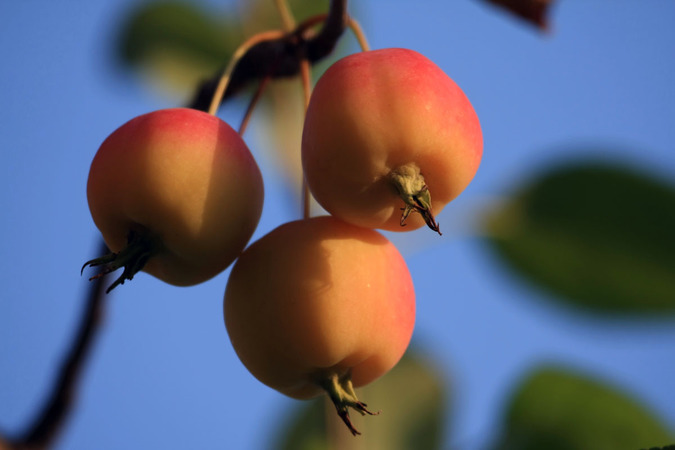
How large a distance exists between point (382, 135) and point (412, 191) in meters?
0.07

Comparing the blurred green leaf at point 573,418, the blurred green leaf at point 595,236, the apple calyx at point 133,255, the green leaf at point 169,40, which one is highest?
the apple calyx at point 133,255

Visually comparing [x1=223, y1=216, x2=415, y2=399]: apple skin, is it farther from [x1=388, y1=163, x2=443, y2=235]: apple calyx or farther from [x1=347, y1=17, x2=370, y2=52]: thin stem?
[x1=347, y1=17, x2=370, y2=52]: thin stem

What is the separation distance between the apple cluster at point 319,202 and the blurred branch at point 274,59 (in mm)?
287

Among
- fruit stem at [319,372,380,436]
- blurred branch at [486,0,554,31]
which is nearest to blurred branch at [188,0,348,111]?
blurred branch at [486,0,554,31]

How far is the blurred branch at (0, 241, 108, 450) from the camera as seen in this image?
97 centimetres

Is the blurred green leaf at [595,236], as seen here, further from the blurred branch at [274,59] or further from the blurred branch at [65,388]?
the blurred branch at [65,388]

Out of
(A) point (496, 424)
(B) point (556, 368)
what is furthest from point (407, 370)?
(B) point (556, 368)

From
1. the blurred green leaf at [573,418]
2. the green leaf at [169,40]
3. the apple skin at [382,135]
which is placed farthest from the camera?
the green leaf at [169,40]

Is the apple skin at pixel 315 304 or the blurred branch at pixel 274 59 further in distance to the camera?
the blurred branch at pixel 274 59

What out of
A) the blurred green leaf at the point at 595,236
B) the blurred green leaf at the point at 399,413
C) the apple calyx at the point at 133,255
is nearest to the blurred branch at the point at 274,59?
the apple calyx at the point at 133,255

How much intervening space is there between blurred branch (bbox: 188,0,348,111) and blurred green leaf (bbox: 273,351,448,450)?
0.92m

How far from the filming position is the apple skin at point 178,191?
83 centimetres

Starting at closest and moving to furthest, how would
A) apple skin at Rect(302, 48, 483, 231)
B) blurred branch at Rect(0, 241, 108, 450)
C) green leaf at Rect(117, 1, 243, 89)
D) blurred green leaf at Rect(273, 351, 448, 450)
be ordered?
apple skin at Rect(302, 48, 483, 231) < blurred branch at Rect(0, 241, 108, 450) < blurred green leaf at Rect(273, 351, 448, 450) < green leaf at Rect(117, 1, 243, 89)

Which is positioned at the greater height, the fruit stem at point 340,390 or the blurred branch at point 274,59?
the blurred branch at point 274,59
